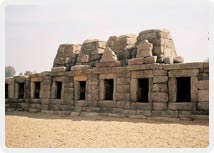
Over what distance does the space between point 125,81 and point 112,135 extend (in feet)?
14.7

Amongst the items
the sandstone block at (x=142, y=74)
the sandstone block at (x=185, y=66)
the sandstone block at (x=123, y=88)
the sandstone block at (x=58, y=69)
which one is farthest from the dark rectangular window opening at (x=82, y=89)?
the sandstone block at (x=185, y=66)

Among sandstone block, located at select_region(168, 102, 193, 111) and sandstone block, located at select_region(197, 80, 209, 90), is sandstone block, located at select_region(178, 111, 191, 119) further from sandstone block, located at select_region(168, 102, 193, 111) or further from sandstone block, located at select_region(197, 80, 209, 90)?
sandstone block, located at select_region(197, 80, 209, 90)

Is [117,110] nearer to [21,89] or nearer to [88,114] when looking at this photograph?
[88,114]

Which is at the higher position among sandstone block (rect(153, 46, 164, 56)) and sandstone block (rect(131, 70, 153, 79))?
sandstone block (rect(153, 46, 164, 56))

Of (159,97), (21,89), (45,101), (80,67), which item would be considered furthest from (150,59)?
(21,89)

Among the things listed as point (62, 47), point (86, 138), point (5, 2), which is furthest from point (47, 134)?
point (62, 47)

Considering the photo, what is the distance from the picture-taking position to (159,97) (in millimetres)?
10797

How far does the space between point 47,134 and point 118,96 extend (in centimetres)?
467

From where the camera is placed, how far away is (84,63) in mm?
14406

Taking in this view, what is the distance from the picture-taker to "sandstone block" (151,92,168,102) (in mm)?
10672

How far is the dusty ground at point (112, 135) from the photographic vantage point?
699 cm

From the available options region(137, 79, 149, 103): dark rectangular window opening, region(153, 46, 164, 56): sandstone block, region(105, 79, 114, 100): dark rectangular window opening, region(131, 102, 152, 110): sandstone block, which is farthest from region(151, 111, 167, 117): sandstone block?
region(105, 79, 114, 100): dark rectangular window opening

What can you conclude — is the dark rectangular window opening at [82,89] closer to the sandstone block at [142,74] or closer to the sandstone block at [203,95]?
the sandstone block at [142,74]

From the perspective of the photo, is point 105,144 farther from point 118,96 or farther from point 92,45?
point 92,45
